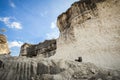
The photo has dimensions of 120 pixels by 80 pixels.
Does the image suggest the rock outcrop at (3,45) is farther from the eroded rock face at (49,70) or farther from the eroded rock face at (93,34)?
the eroded rock face at (49,70)

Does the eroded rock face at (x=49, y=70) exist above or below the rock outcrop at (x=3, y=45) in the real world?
below

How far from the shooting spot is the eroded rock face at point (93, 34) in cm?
1208

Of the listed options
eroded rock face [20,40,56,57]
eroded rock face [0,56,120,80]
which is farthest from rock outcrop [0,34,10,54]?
eroded rock face [0,56,120,80]

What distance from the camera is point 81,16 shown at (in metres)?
16.4

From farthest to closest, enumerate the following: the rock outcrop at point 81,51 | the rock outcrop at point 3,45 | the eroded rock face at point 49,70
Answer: the rock outcrop at point 3,45 < the rock outcrop at point 81,51 < the eroded rock face at point 49,70

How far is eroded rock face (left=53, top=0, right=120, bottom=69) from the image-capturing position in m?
12.1

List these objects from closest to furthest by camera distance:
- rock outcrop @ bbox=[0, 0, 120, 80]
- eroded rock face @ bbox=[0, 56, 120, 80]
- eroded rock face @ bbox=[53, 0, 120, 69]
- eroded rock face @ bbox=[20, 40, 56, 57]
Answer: eroded rock face @ bbox=[0, 56, 120, 80], rock outcrop @ bbox=[0, 0, 120, 80], eroded rock face @ bbox=[53, 0, 120, 69], eroded rock face @ bbox=[20, 40, 56, 57]

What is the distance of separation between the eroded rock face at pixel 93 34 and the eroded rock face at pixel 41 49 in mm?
2900

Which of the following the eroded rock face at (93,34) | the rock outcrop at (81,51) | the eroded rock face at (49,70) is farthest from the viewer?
the eroded rock face at (93,34)

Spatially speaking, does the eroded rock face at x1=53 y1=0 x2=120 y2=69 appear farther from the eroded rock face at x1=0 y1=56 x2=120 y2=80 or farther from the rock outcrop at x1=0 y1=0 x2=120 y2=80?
the eroded rock face at x1=0 y1=56 x2=120 y2=80

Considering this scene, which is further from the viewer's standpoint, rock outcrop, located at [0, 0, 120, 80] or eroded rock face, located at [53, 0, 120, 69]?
eroded rock face, located at [53, 0, 120, 69]

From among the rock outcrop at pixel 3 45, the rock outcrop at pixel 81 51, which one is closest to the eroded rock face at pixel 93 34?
the rock outcrop at pixel 81 51

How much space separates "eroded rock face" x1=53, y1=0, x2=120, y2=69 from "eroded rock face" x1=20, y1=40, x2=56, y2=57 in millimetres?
2900

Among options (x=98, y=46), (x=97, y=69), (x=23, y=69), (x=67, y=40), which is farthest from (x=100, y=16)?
(x=23, y=69)
